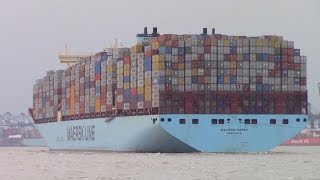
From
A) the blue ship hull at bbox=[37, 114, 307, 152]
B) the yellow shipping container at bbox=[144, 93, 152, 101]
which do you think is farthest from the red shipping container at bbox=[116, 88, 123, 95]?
the yellow shipping container at bbox=[144, 93, 152, 101]

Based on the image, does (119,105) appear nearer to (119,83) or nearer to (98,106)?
(119,83)

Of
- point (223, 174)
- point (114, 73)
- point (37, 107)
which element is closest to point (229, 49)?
point (114, 73)

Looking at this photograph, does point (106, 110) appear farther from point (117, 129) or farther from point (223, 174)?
point (223, 174)

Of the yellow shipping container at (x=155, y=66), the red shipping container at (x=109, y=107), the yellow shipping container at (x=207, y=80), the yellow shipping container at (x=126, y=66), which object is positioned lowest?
the red shipping container at (x=109, y=107)

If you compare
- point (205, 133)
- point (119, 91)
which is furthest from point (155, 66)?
point (119, 91)

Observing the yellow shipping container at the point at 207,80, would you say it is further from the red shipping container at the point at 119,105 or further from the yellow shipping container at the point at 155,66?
the red shipping container at the point at 119,105

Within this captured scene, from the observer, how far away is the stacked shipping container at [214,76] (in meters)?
61.2

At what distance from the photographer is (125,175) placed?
33.8m

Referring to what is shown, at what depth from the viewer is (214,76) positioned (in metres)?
61.7

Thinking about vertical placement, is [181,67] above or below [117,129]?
above

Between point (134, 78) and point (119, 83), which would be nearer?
point (134, 78)

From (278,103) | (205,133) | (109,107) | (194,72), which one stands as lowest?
(205,133)

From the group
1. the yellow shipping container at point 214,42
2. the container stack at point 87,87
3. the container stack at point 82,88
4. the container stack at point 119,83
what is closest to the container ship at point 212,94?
the yellow shipping container at point 214,42

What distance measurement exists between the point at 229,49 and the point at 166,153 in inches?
431
